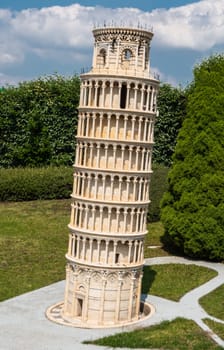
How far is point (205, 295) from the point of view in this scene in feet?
105

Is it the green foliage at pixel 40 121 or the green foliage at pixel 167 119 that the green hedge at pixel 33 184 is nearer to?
the green foliage at pixel 40 121

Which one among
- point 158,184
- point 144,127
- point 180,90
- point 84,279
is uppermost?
point 180,90

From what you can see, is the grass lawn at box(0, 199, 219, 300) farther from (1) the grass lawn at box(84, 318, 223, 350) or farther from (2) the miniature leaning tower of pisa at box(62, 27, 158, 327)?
(2) the miniature leaning tower of pisa at box(62, 27, 158, 327)

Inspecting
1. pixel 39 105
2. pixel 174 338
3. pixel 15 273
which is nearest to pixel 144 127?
pixel 174 338

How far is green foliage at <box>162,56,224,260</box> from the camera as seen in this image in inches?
1505

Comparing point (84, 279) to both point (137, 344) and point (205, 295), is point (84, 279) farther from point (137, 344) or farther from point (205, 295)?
point (205, 295)

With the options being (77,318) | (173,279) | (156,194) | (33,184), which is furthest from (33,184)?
(77,318)

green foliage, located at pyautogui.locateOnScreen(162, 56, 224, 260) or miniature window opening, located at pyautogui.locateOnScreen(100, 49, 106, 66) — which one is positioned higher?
miniature window opening, located at pyautogui.locateOnScreen(100, 49, 106, 66)

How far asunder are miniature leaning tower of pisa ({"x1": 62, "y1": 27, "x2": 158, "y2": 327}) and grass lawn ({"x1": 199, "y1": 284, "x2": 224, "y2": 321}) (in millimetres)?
4338

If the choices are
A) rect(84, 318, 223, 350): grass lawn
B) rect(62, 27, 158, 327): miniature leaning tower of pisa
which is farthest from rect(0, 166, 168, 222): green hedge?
rect(84, 318, 223, 350): grass lawn

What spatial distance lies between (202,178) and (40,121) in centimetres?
2420

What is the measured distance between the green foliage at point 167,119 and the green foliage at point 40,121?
8461 mm

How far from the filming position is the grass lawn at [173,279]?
32625 millimetres

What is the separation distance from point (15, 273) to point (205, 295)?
37.2 feet
